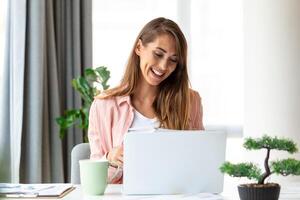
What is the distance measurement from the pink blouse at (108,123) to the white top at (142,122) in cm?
2

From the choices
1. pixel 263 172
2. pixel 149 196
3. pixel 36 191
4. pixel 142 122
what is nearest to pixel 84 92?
pixel 142 122

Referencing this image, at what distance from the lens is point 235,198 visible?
1345 mm

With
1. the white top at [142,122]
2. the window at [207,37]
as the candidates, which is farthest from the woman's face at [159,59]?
the window at [207,37]

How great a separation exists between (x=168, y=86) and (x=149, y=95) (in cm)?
8

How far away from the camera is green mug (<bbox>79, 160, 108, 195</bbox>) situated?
1.40m

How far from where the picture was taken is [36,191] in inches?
55.9

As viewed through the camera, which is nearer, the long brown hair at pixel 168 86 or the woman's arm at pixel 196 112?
the long brown hair at pixel 168 86

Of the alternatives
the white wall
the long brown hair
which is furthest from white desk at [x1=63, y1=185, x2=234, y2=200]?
the white wall

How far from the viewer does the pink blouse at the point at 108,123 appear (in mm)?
1871

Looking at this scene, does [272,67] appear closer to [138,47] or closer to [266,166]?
[138,47]

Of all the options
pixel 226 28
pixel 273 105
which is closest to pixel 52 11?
pixel 226 28

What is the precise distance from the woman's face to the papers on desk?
55 cm

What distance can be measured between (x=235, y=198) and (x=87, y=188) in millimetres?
415

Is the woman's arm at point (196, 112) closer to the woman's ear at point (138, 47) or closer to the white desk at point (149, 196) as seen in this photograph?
the woman's ear at point (138, 47)
